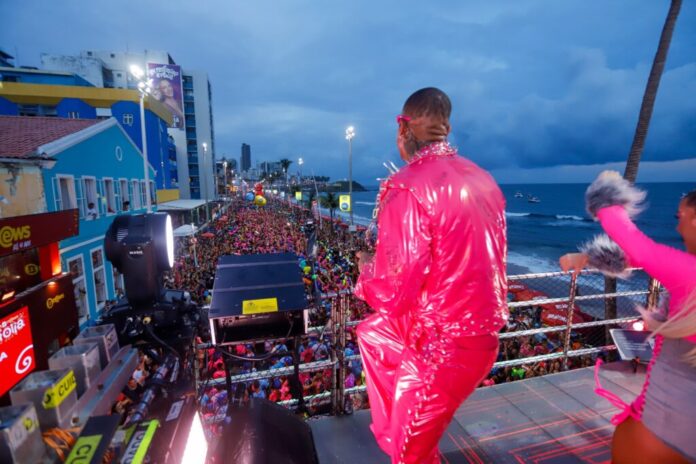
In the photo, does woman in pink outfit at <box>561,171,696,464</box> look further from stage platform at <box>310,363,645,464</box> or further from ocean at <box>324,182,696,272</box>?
ocean at <box>324,182,696,272</box>

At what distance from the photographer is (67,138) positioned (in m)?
11.0

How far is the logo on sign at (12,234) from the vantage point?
225 inches

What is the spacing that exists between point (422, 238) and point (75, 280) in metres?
13.4

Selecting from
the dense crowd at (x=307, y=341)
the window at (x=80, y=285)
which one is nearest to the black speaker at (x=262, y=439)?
the dense crowd at (x=307, y=341)

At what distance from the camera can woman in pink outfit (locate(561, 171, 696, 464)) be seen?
1.28 metres

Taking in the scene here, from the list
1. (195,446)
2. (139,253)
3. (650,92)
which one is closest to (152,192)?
(139,253)

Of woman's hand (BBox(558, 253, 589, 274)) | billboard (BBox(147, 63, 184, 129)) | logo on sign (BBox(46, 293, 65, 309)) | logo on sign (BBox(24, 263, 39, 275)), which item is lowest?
logo on sign (BBox(46, 293, 65, 309))

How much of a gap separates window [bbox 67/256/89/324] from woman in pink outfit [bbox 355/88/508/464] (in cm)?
1301

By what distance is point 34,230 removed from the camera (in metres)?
6.61

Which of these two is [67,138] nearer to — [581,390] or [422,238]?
[422,238]

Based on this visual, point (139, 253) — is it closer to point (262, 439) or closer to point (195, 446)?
point (195, 446)

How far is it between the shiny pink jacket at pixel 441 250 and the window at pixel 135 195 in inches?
737

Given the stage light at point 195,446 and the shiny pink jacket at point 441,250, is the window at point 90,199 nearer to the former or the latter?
the stage light at point 195,446

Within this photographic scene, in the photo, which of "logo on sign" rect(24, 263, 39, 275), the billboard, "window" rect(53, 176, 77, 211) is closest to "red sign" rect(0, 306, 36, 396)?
"logo on sign" rect(24, 263, 39, 275)
